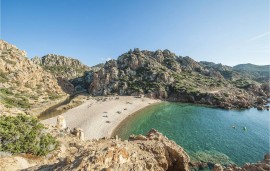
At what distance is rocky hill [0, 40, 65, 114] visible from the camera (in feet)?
223

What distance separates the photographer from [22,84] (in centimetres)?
8369

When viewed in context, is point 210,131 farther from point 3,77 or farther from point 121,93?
point 3,77

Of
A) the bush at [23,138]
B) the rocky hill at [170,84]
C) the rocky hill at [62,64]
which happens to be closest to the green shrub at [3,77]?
the rocky hill at [170,84]

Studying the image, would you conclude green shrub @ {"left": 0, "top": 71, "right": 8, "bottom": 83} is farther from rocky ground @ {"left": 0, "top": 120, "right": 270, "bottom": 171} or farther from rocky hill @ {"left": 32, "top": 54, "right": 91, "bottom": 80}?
rocky hill @ {"left": 32, "top": 54, "right": 91, "bottom": 80}

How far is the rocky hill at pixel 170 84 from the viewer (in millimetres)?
87812

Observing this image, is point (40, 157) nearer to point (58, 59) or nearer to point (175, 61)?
point (175, 61)

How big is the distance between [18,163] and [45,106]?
6383 cm

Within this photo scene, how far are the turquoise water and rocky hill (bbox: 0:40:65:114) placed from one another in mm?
44000

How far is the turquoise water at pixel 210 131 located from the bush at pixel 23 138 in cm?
2405

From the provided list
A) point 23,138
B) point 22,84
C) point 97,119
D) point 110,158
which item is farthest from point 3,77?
point 110,158

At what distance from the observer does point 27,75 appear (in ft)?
291

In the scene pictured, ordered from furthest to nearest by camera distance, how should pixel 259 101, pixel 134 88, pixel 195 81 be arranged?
pixel 195 81 < pixel 134 88 < pixel 259 101

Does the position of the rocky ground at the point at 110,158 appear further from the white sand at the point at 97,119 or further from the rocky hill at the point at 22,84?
the rocky hill at the point at 22,84

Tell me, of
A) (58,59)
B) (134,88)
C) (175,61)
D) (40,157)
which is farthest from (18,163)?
(58,59)
